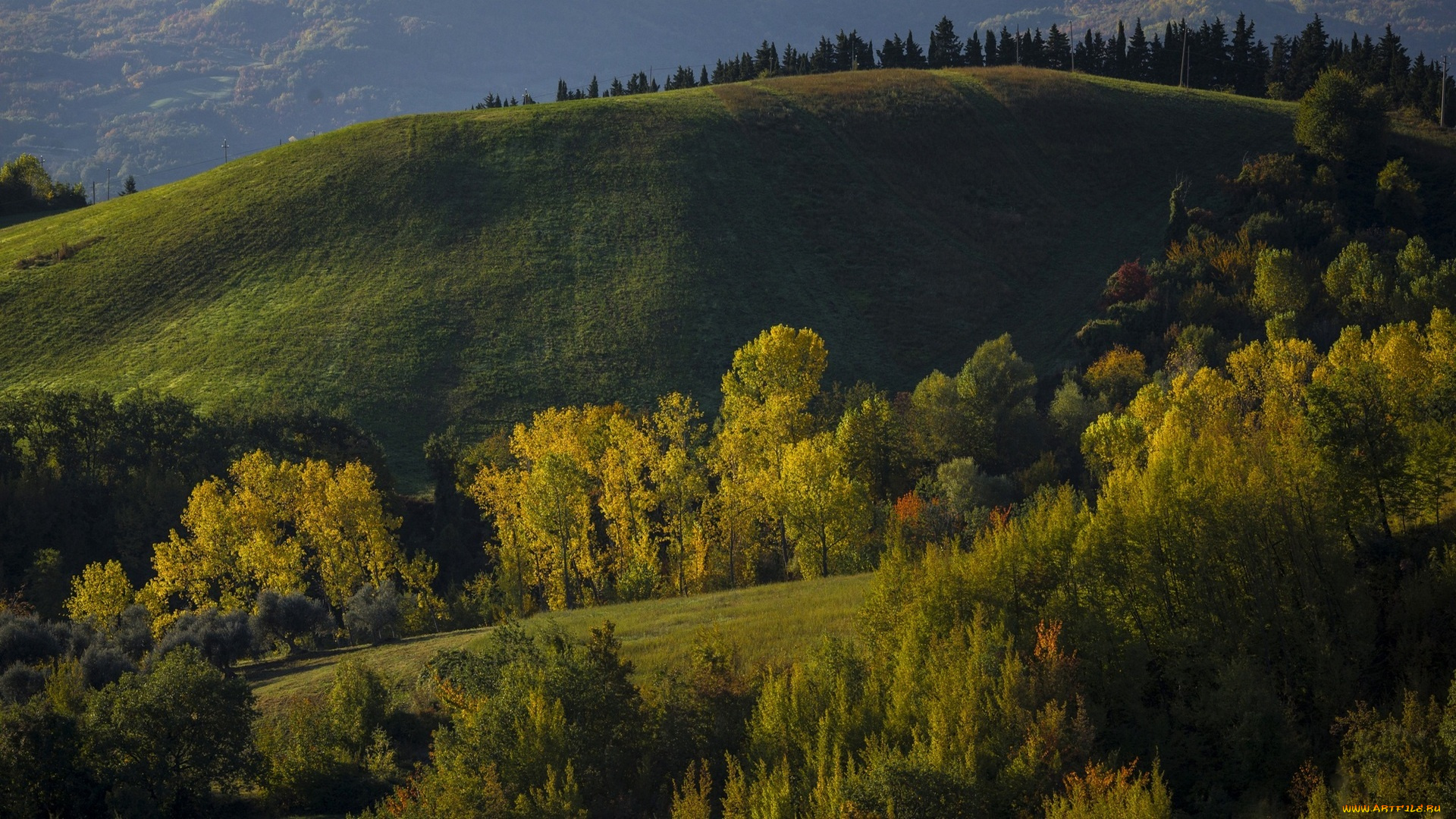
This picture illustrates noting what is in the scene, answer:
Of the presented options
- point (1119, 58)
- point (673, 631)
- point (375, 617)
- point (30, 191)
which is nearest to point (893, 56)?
point (1119, 58)

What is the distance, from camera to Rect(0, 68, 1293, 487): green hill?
342 feet

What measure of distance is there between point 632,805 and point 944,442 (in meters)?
50.8

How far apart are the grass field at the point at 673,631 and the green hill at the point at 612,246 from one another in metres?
36.9

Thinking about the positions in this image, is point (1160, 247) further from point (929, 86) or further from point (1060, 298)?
point (929, 86)

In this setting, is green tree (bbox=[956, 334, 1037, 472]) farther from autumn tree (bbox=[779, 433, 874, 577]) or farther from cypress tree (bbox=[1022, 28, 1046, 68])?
cypress tree (bbox=[1022, 28, 1046, 68])

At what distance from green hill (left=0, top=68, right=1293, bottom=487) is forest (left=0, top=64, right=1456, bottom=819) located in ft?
70.9

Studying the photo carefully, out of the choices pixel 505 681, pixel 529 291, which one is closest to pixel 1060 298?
pixel 529 291

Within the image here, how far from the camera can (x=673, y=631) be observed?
5031cm

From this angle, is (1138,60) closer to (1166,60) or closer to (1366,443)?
(1166,60)

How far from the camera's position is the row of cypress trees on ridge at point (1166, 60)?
163500 millimetres

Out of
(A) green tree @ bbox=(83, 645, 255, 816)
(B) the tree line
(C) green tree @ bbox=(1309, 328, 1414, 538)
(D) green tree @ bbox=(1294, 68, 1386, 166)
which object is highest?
(B) the tree line

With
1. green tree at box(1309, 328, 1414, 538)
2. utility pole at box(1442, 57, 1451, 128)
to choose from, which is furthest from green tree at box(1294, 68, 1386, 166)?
green tree at box(1309, 328, 1414, 538)

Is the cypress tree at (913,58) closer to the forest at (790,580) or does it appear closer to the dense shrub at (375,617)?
the forest at (790,580)

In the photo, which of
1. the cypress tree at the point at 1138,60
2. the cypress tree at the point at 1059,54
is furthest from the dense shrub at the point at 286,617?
the cypress tree at the point at 1138,60
